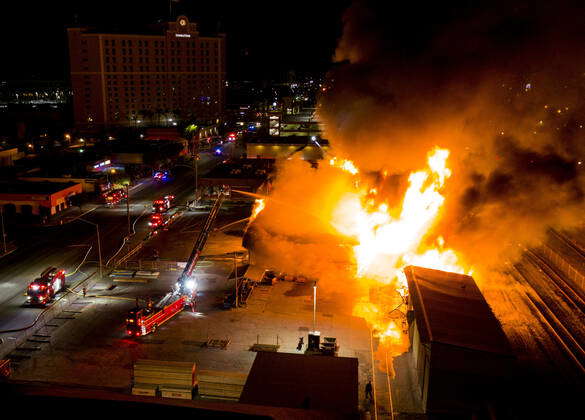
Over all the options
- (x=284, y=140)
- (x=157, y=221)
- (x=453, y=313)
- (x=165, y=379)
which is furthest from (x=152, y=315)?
(x=284, y=140)

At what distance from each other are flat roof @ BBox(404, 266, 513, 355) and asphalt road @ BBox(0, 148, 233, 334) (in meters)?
15.0

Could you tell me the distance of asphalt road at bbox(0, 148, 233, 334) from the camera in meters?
22.4

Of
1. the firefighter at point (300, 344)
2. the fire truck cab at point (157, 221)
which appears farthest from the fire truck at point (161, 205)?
the firefighter at point (300, 344)

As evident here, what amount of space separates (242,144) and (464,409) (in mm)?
56926

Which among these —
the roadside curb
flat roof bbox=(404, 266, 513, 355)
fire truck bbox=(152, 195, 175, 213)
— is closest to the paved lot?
flat roof bbox=(404, 266, 513, 355)

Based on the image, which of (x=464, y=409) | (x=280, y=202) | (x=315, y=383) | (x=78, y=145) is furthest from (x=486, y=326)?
(x=78, y=145)

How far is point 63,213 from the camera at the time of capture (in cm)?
3753

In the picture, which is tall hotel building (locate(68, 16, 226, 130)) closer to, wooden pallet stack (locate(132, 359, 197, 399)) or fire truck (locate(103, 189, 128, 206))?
fire truck (locate(103, 189, 128, 206))

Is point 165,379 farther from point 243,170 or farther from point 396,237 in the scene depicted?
point 243,170

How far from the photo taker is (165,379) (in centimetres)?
1524

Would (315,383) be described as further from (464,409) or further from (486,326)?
(486,326)

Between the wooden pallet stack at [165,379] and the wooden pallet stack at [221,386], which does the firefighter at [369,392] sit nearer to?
the wooden pallet stack at [221,386]

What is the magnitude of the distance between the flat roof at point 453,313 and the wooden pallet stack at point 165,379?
277 inches

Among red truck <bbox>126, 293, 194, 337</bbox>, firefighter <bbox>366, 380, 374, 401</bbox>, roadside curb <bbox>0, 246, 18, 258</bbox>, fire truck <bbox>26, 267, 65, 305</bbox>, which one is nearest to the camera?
firefighter <bbox>366, 380, 374, 401</bbox>
